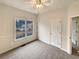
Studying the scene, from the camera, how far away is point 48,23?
6461 millimetres

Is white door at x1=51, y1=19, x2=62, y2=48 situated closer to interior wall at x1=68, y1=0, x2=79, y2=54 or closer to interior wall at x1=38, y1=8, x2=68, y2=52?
interior wall at x1=38, y1=8, x2=68, y2=52

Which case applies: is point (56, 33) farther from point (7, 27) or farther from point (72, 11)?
point (7, 27)

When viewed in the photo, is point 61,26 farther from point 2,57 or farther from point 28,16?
point 2,57

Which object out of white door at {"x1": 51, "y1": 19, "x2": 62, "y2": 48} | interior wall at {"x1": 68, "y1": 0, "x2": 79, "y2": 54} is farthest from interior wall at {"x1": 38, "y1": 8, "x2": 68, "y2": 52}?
interior wall at {"x1": 68, "y1": 0, "x2": 79, "y2": 54}

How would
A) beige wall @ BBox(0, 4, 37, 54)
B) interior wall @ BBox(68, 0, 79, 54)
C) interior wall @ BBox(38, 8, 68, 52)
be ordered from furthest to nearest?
interior wall @ BBox(38, 8, 68, 52) < beige wall @ BBox(0, 4, 37, 54) < interior wall @ BBox(68, 0, 79, 54)

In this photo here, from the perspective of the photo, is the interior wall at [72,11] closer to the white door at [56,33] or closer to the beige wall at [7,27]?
the white door at [56,33]

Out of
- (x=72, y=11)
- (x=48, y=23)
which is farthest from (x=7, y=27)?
(x=72, y=11)

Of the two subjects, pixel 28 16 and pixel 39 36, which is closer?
pixel 28 16

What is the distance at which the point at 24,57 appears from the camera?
389 centimetres

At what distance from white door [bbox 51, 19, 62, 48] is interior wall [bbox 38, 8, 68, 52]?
27 centimetres

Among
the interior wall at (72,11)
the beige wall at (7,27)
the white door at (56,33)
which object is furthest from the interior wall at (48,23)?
the beige wall at (7,27)

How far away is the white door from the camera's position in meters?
5.37

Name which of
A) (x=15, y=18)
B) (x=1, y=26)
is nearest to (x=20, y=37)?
(x=15, y=18)

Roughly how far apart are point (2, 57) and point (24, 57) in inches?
38.4
